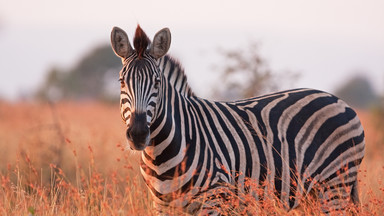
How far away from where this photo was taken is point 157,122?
421cm

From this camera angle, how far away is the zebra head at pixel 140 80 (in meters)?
3.80

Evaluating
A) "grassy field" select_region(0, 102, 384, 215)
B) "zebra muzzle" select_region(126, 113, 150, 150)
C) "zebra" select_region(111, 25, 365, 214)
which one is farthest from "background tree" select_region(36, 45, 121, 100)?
"zebra muzzle" select_region(126, 113, 150, 150)

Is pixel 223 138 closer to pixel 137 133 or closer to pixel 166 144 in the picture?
pixel 166 144

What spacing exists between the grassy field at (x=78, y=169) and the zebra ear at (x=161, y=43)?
39.3 inches

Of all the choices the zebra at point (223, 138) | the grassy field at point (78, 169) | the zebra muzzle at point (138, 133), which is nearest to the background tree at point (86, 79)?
the grassy field at point (78, 169)

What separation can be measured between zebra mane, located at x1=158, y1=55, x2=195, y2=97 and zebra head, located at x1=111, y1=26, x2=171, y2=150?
0.73ft

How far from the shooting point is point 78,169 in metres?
7.46

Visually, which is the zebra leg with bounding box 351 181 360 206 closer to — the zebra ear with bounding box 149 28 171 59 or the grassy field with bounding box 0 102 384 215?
the grassy field with bounding box 0 102 384 215

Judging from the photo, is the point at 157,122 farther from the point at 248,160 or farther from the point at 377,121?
the point at 377,121

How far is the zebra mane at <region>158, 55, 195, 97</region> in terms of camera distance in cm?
456

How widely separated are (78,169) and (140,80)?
3834 millimetres

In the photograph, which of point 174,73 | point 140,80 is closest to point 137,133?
point 140,80

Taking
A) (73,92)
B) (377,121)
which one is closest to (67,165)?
(377,121)

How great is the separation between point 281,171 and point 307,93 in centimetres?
99
